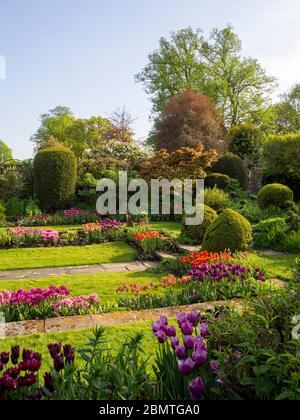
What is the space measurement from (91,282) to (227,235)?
9.19 ft

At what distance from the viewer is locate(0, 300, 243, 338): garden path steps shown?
418cm

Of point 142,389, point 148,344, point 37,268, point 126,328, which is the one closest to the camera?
point 142,389

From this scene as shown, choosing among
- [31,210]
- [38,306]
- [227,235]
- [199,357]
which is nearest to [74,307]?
[38,306]

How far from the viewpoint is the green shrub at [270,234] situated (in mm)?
9547

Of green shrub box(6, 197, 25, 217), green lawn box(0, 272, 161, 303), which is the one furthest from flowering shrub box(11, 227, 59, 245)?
green shrub box(6, 197, 25, 217)

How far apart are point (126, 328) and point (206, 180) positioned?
45.8 ft

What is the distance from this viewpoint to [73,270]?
7.61 m

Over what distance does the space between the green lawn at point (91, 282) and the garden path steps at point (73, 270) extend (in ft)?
1.32

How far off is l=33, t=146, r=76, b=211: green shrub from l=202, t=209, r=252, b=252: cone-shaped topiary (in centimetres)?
930

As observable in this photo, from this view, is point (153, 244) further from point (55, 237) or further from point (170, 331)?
point (170, 331)

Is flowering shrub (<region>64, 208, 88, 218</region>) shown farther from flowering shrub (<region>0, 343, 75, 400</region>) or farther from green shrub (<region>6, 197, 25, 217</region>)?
flowering shrub (<region>0, 343, 75, 400</region>)

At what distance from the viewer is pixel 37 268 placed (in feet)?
25.5
